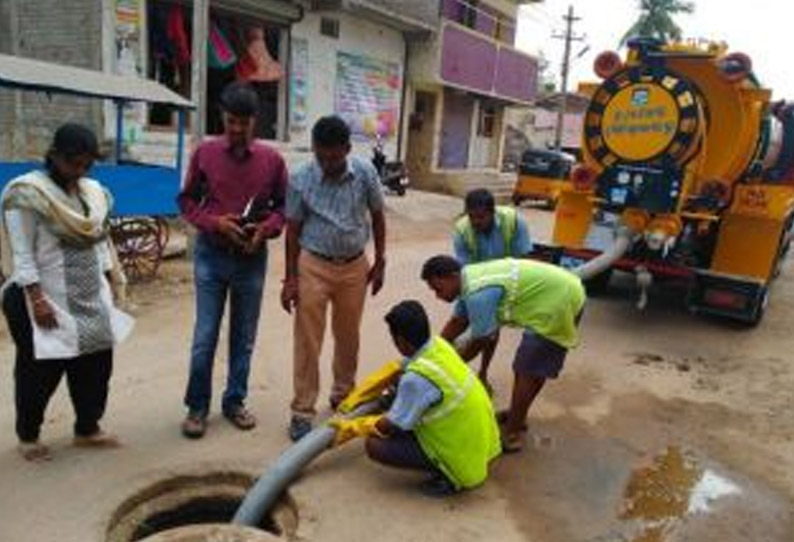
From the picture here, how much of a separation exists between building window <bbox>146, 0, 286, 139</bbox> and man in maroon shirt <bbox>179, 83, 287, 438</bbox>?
7.21m

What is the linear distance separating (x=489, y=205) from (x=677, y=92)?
126 inches

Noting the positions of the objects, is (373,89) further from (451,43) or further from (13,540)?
(13,540)

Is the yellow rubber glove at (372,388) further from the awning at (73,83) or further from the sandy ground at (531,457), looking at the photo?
the awning at (73,83)

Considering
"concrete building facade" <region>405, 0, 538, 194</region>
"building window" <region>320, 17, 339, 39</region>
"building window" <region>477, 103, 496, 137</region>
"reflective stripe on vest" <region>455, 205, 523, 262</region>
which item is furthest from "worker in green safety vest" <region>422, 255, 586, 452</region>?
Answer: "building window" <region>477, 103, 496, 137</region>

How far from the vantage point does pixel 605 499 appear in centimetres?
410

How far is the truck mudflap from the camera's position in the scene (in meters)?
7.46

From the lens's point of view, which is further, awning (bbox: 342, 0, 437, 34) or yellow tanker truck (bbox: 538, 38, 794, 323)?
awning (bbox: 342, 0, 437, 34)

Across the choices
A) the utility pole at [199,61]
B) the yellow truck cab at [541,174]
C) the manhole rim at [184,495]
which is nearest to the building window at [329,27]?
the utility pole at [199,61]

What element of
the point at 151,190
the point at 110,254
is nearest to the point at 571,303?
the point at 110,254

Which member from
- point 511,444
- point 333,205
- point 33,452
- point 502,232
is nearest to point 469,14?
point 502,232

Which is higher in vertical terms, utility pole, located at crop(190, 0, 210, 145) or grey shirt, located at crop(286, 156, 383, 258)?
utility pole, located at crop(190, 0, 210, 145)

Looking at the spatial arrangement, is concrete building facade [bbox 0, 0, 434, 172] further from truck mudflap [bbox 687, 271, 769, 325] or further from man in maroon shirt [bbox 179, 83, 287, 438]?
truck mudflap [bbox 687, 271, 769, 325]

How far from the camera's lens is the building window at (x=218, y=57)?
39.4ft

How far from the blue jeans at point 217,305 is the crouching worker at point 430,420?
0.82m
